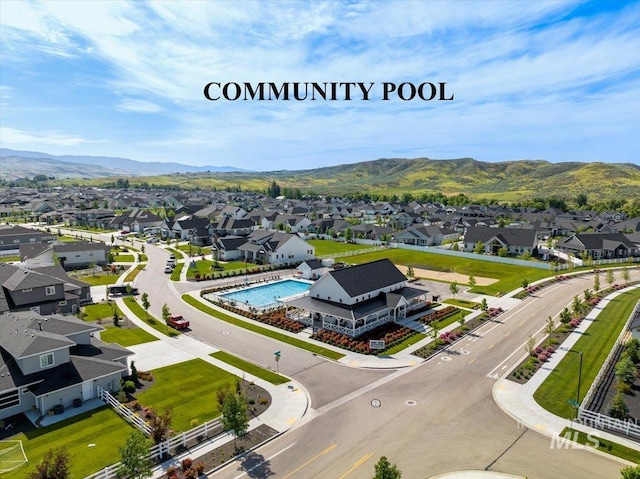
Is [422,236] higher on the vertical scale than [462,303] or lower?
higher

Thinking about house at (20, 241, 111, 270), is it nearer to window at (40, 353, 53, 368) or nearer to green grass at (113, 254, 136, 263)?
green grass at (113, 254, 136, 263)

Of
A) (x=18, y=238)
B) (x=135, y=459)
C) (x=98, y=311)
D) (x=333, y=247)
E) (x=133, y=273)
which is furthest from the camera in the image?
(x=333, y=247)

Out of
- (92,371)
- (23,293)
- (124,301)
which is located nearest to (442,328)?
(92,371)

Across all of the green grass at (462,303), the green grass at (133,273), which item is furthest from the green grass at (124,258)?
the green grass at (462,303)

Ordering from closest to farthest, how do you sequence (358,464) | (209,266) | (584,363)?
1. (358,464)
2. (584,363)
3. (209,266)

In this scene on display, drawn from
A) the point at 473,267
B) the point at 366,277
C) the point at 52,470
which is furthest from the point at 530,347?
the point at 473,267

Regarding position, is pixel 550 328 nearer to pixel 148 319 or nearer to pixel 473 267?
pixel 473 267

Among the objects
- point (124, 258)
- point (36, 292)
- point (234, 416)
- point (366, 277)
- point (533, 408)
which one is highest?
point (366, 277)
